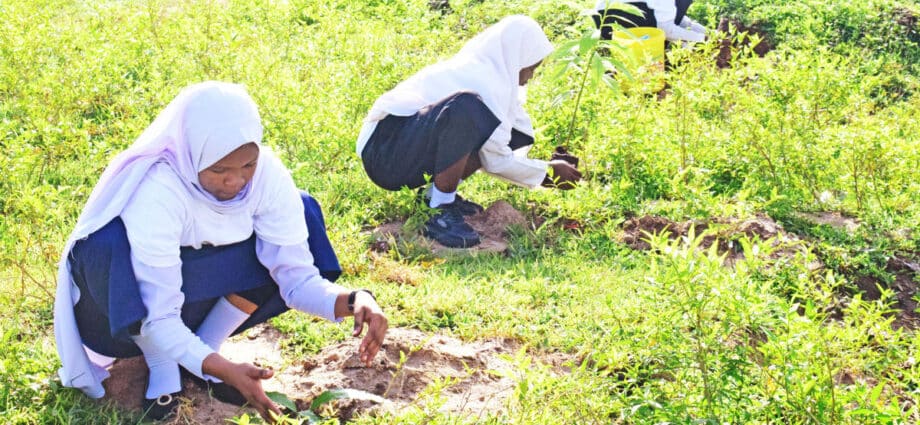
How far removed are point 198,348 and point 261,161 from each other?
61cm

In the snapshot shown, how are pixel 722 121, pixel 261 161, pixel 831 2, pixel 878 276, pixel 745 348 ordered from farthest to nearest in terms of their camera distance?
pixel 831 2 → pixel 722 121 → pixel 878 276 → pixel 261 161 → pixel 745 348

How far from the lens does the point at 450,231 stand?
4434mm

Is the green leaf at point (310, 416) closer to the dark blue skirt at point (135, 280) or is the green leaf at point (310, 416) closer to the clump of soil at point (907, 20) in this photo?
the dark blue skirt at point (135, 280)

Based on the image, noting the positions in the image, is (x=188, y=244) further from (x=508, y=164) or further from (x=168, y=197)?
(x=508, y=164)

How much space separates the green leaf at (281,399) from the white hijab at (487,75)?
185 centimetres

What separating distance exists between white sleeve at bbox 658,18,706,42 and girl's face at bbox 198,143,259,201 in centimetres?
471

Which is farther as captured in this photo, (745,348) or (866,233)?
(866,233)

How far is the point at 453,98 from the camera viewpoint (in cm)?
439

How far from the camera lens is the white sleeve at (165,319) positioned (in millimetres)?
2682

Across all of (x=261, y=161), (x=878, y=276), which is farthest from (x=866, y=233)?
(x=261, y=161)

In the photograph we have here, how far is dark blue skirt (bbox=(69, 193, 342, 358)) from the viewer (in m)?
2.70

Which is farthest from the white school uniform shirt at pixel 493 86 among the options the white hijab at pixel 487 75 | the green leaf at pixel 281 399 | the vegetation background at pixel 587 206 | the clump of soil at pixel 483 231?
the green leaf at pixel 281 399

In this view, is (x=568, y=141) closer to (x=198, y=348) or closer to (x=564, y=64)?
(x=564, y=64)

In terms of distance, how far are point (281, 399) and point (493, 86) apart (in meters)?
2.09
